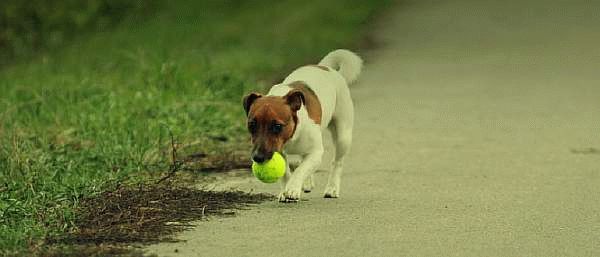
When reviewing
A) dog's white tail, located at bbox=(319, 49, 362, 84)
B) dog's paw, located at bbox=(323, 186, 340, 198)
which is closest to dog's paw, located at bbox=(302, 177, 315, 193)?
dog's paw, located at bbox=(323, 186, 340, 198)

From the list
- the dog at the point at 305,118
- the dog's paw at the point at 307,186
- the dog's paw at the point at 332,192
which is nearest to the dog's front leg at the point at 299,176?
the dog at the point at 305,118

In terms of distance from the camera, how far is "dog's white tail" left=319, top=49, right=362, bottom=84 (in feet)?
31.3

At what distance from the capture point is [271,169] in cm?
791

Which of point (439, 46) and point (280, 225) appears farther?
point (439, 46)

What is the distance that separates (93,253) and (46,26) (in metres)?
18.3

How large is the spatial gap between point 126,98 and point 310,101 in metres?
4.59

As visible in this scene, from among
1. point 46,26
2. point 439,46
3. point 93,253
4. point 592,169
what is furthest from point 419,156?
point 46,26

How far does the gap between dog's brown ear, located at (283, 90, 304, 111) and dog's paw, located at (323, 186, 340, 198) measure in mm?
987

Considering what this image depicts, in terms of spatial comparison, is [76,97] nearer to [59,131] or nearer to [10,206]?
[59,131]

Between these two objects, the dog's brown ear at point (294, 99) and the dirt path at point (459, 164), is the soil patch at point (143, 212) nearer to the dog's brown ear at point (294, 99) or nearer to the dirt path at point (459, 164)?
the dirt path at point (459, 164)

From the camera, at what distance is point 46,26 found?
24.5 metres

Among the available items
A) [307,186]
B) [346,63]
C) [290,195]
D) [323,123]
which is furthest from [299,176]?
[346,63]

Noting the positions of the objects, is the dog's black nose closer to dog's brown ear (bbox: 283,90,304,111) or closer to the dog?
the dog

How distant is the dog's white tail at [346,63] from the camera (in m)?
9.54
